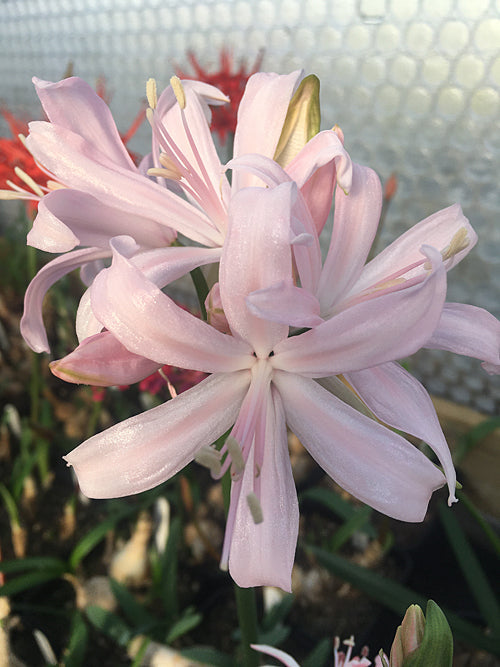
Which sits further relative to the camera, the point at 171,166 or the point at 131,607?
the point at 131,607

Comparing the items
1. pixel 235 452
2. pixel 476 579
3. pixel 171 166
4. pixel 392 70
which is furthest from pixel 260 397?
pixel 392 70

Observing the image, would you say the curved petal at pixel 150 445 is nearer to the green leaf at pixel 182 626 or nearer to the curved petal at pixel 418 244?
the curved petal at pixel 418 244

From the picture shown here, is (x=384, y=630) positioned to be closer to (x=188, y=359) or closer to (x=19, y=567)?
(x=19, y=567)

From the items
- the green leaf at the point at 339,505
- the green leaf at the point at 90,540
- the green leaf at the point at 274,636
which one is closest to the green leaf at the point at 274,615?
the green leaf at the point at 274,636

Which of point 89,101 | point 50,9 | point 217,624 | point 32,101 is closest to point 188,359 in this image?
point 89,101

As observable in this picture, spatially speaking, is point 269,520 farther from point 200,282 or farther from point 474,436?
point 474,436
